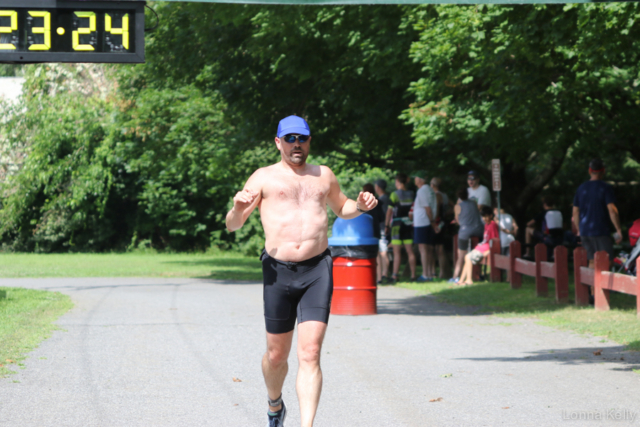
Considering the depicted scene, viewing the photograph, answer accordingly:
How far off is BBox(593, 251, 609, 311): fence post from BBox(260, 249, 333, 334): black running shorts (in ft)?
23.4

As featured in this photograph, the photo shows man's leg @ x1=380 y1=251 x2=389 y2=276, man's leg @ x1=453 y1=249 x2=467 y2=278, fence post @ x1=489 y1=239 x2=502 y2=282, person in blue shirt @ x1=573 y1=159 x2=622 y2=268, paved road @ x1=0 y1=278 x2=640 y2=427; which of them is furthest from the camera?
man's leg @ x1=380 y1=251 x2=389 y2=276

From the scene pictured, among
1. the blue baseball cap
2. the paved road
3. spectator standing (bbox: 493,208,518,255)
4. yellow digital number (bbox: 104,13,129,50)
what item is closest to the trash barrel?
the paved road

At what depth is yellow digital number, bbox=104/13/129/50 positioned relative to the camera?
7.59m

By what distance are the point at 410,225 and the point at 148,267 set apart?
9.99 metres

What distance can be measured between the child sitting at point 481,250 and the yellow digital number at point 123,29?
9834mm

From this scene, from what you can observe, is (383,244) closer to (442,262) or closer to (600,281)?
(442,262)

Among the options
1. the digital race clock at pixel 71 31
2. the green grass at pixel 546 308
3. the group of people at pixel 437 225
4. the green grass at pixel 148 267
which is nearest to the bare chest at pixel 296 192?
the digital race clock at pixel 71 31

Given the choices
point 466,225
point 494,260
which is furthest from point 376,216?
point 494,260

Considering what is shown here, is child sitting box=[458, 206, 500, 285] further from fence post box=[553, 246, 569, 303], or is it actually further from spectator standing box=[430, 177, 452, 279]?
fence post box=[553, 246, 569, 303]

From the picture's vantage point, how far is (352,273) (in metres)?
11.6

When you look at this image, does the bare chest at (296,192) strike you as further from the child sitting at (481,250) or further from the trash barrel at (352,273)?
the child sitting at (481,250)

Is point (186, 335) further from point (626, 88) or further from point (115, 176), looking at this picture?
point (115, 176)

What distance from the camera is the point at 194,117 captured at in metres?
25.7

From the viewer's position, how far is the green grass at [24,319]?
27.4 feet
